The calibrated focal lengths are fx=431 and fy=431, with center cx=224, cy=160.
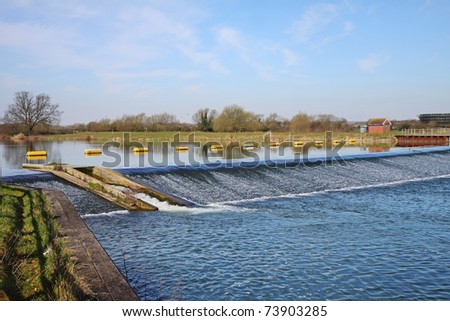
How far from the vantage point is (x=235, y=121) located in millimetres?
81000

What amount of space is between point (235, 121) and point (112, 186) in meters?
66.5

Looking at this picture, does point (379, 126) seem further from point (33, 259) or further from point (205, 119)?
point (33, 259)

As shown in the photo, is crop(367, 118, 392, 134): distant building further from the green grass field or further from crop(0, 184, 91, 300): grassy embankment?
crop(0, 184, 91, 300): grassy embankment

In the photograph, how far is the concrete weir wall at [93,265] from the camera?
6047 mm

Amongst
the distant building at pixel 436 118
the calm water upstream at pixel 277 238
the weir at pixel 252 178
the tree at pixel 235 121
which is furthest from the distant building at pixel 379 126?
the calm water upstream at pixel 277 238

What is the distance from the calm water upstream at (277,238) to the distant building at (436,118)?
354ft

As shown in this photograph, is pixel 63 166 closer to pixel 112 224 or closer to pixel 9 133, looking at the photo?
pixel 112 224

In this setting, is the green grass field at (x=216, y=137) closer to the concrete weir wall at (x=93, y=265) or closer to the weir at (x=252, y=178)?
the weir at (x=252, y=178)

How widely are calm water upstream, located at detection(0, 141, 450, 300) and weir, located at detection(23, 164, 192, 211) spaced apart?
46 centimetres

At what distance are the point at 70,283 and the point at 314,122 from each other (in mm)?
83589

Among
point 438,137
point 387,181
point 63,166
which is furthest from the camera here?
point 438,137

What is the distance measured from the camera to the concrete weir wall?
6.05 metres
